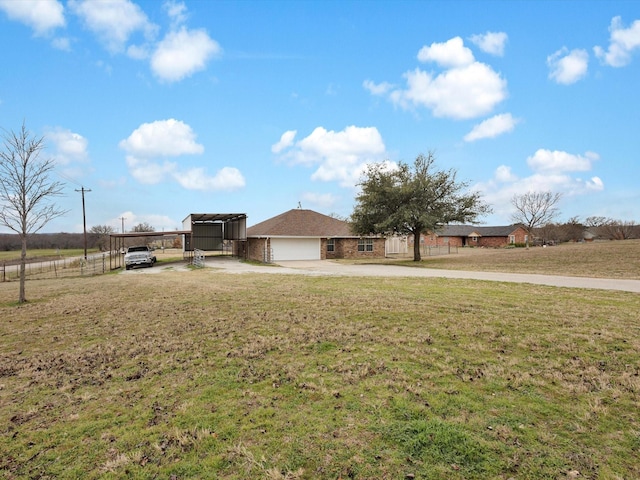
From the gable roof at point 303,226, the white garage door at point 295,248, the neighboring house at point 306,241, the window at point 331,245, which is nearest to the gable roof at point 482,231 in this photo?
the neighboring house at point 306,241

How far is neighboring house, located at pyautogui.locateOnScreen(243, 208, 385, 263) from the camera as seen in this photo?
29219 mm

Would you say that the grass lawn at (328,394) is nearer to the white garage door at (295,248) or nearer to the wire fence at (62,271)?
the wire fence at (62,271)

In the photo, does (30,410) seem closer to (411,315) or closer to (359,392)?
(359,392)

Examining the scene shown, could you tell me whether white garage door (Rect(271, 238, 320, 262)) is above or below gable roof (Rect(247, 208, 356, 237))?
below

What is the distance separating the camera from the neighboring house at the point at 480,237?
179ft

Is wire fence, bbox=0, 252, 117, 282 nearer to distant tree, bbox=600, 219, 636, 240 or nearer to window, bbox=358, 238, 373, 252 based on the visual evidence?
window, bbox=358, 238, 373, 252

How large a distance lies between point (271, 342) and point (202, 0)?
12913 millimetres

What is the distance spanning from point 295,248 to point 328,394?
2604cm

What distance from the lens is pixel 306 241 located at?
99.3 feet

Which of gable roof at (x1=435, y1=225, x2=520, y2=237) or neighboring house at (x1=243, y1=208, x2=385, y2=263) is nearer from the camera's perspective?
neighboring house at (x1=243, y1=208, x2=385, y2=263)

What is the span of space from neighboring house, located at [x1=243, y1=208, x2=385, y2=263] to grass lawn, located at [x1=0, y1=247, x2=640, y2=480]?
21.0 metres

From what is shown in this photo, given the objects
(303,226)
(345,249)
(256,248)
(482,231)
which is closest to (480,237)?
(482,231)

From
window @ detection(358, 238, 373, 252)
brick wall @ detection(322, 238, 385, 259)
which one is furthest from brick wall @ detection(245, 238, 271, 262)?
window @ detection(358, 238, 373, 252)

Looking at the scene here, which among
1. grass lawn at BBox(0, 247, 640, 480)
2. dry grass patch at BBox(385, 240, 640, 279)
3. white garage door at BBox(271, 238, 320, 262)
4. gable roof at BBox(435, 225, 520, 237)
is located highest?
gable roof at BBox(435, 225, 520, 237)
